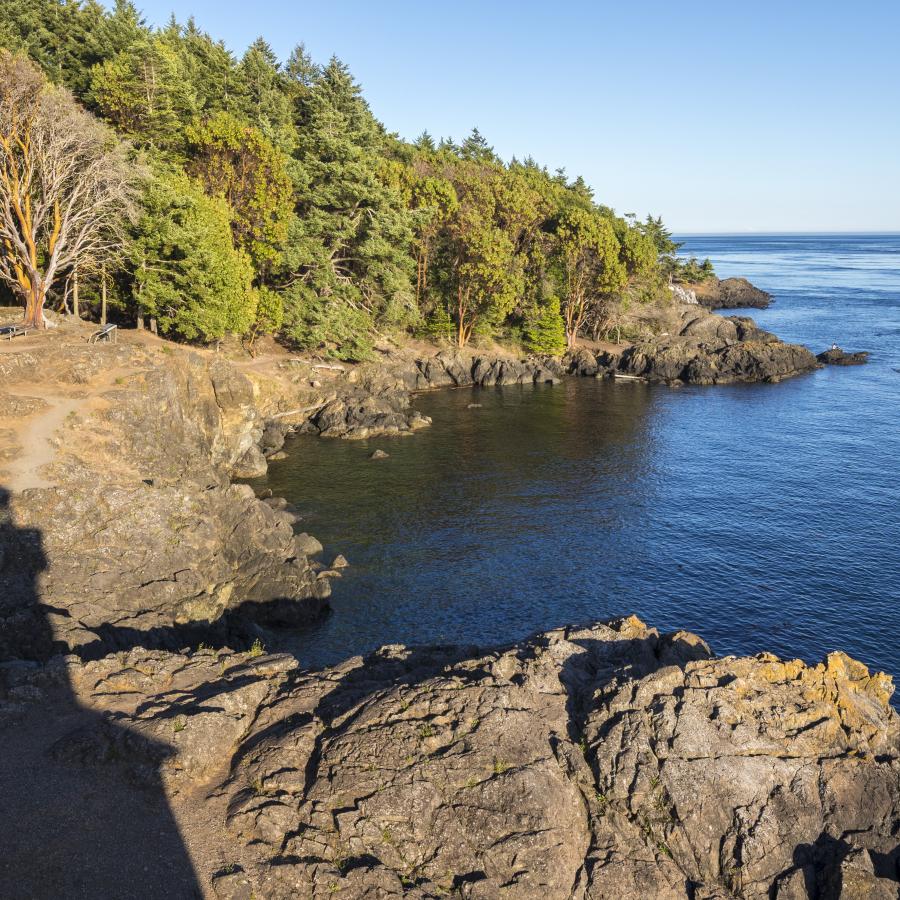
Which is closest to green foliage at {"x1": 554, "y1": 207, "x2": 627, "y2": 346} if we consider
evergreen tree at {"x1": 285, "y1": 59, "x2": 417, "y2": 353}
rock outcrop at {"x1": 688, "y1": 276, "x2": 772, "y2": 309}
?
evergreen tree at {"x1": 285, "y1": 59, "x2": 417, "y2": 353}

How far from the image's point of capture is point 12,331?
166ft

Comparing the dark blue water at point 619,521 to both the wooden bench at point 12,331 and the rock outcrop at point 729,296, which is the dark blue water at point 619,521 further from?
the rock outcrop at point 729,296

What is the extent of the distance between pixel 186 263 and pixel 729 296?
14715 cm

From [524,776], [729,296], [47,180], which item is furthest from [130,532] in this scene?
[729,296]

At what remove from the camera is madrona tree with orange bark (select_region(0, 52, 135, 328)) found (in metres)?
51.3

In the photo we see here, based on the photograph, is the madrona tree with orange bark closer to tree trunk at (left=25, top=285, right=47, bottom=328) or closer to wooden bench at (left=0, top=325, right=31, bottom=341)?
tree trunk at (left=25, top=285, right=47, bottom=328)

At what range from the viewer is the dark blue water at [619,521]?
3884 cm

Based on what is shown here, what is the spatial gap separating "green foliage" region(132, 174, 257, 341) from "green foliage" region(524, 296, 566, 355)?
1957 inches

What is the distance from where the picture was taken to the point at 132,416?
44.5 m

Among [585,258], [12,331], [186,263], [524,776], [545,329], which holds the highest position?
[585,258]

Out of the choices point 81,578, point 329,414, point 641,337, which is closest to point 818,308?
point 641,337

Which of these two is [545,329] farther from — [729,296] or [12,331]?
[729,296]

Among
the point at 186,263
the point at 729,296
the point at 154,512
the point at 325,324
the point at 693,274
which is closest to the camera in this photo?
the point at 154,512

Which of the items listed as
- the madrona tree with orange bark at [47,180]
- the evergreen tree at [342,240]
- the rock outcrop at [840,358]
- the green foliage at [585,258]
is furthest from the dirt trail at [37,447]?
the rock outcrop at [840,358]
